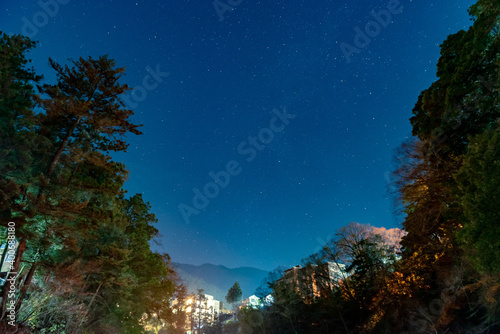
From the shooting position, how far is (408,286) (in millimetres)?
19094

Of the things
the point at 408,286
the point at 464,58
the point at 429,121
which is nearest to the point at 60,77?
the point at 464,58

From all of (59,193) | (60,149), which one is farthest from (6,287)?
(60,149)

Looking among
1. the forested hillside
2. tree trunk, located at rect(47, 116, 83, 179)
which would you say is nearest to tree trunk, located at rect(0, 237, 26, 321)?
the forested hillside

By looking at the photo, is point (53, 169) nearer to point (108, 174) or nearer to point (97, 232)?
point (108, 174)

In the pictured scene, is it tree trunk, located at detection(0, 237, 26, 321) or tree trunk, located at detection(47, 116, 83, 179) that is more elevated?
tree trunk, located at detection(47, 116, 83, 179)

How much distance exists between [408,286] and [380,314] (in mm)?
4316

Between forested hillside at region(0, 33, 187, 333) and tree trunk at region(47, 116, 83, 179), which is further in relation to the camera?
tree trunk at region(47, 116, 83, 179)

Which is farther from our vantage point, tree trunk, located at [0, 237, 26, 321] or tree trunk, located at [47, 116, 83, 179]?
tree trunk, located at [47, 116, 83, 179]

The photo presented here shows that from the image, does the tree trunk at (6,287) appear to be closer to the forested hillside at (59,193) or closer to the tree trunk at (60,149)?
the forested hillside at (59,193)

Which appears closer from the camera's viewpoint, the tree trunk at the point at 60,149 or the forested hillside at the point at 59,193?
the forested hillside at the point at 59,193

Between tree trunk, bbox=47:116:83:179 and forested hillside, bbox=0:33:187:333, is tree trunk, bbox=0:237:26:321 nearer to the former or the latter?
forested hillside, bbox=0:33:187:333

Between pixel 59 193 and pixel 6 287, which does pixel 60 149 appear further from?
pixel 6 287

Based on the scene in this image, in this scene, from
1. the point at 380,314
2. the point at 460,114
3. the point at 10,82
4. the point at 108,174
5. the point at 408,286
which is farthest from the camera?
the point at 380,314

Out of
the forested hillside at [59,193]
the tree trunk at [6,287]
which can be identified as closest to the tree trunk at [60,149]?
the forested hillside at [59,193]
